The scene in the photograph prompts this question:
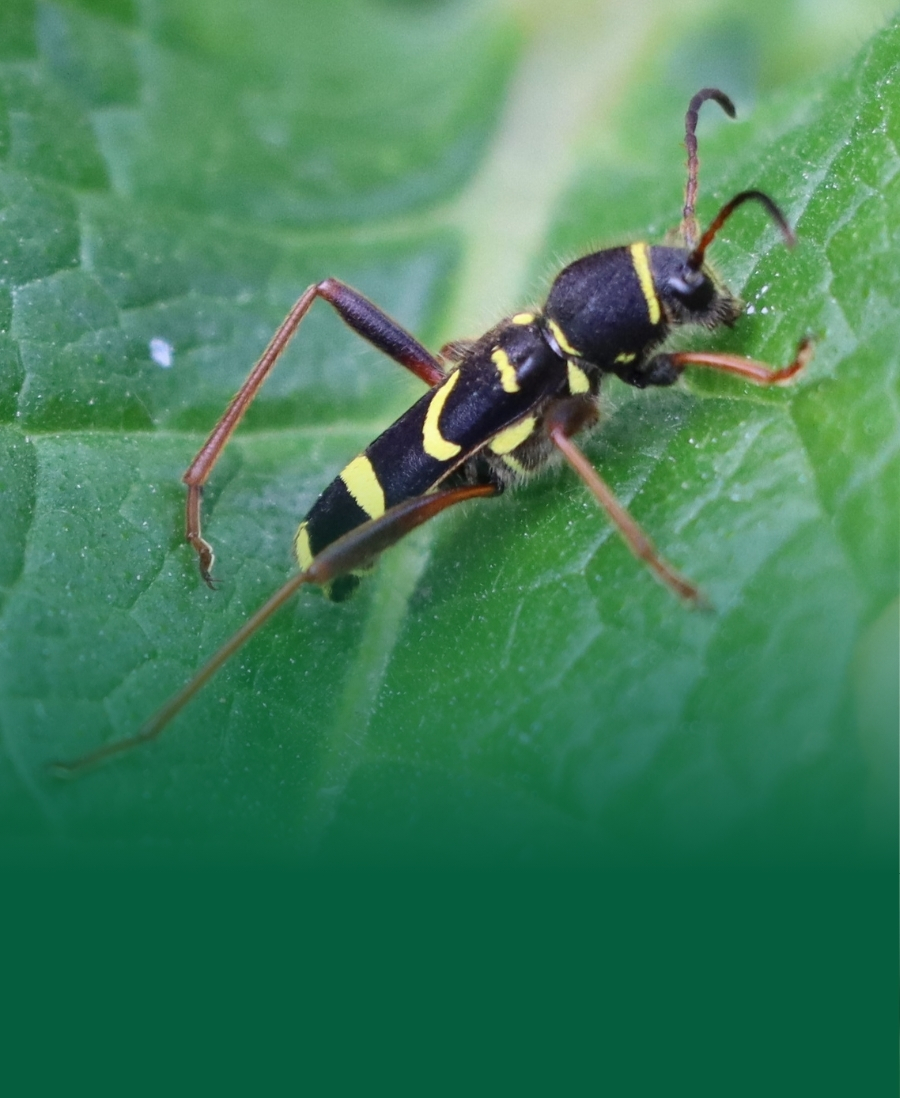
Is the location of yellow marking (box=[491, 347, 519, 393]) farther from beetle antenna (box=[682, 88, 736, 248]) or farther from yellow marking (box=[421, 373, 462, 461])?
beetle antenna (box=[682, 88, 736, 248])

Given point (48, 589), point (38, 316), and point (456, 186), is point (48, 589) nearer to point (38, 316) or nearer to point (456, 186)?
point (38, 316)

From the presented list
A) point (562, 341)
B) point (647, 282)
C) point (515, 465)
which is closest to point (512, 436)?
point (515, 465)

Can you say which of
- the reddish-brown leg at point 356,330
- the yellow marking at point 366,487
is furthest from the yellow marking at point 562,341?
the yellow marking at point 366,487

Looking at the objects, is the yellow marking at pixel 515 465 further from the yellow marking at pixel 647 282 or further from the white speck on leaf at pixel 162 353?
the white speck on leaf at pixel 162 353

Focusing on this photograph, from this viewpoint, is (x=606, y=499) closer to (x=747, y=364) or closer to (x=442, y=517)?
(x=747, y=364)

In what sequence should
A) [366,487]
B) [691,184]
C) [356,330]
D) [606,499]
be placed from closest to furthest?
[606,499]
[366,487]
[691,184]
[356,330]
